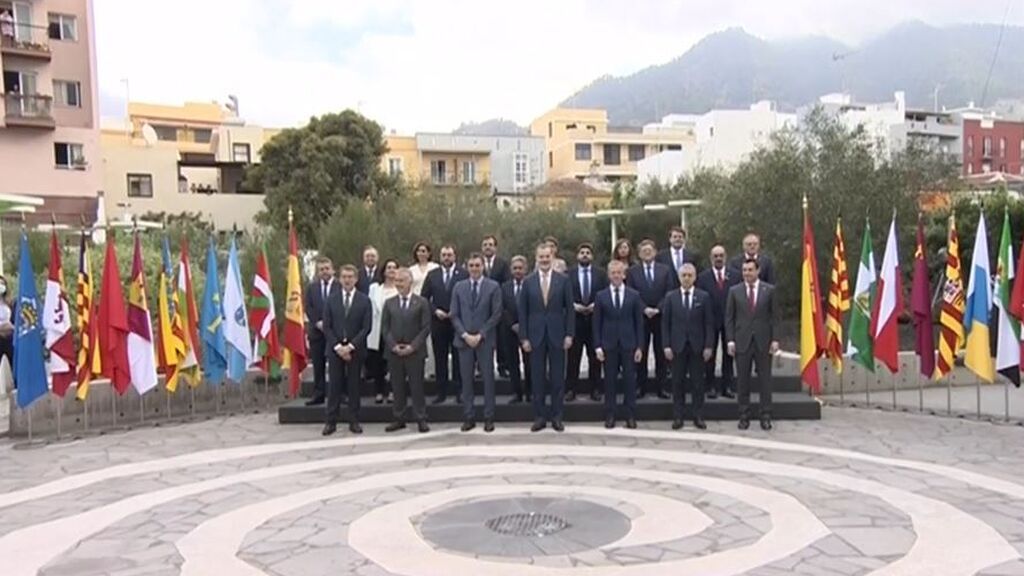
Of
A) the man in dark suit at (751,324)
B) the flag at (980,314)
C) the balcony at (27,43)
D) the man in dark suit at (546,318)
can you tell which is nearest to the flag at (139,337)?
the man in dark suit at (546,318)

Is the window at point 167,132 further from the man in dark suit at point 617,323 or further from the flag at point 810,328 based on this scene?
the flag at point 810,328

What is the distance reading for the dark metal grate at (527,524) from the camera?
6.11 m

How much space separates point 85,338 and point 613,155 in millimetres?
54724

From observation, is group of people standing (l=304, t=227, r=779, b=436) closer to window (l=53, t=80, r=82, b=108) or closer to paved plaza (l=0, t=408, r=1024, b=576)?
paved plaza (l=0, t=408, r=1024, b=576)

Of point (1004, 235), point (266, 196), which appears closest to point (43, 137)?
point (266, 196)

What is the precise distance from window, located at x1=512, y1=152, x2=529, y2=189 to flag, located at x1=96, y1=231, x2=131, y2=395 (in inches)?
1862

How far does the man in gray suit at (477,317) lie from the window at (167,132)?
51.9m

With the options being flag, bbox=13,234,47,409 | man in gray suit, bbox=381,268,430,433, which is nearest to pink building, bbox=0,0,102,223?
flag, bbox=13,234,47,409

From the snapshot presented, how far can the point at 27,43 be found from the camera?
107 feet

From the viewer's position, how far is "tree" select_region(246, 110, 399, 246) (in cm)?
3600

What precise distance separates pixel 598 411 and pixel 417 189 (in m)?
18.6

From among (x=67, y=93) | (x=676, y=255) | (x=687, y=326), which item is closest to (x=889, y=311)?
(x=676, y=255)

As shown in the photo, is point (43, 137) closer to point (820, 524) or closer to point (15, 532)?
point (15, 532)

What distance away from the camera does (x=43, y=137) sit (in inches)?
1302
